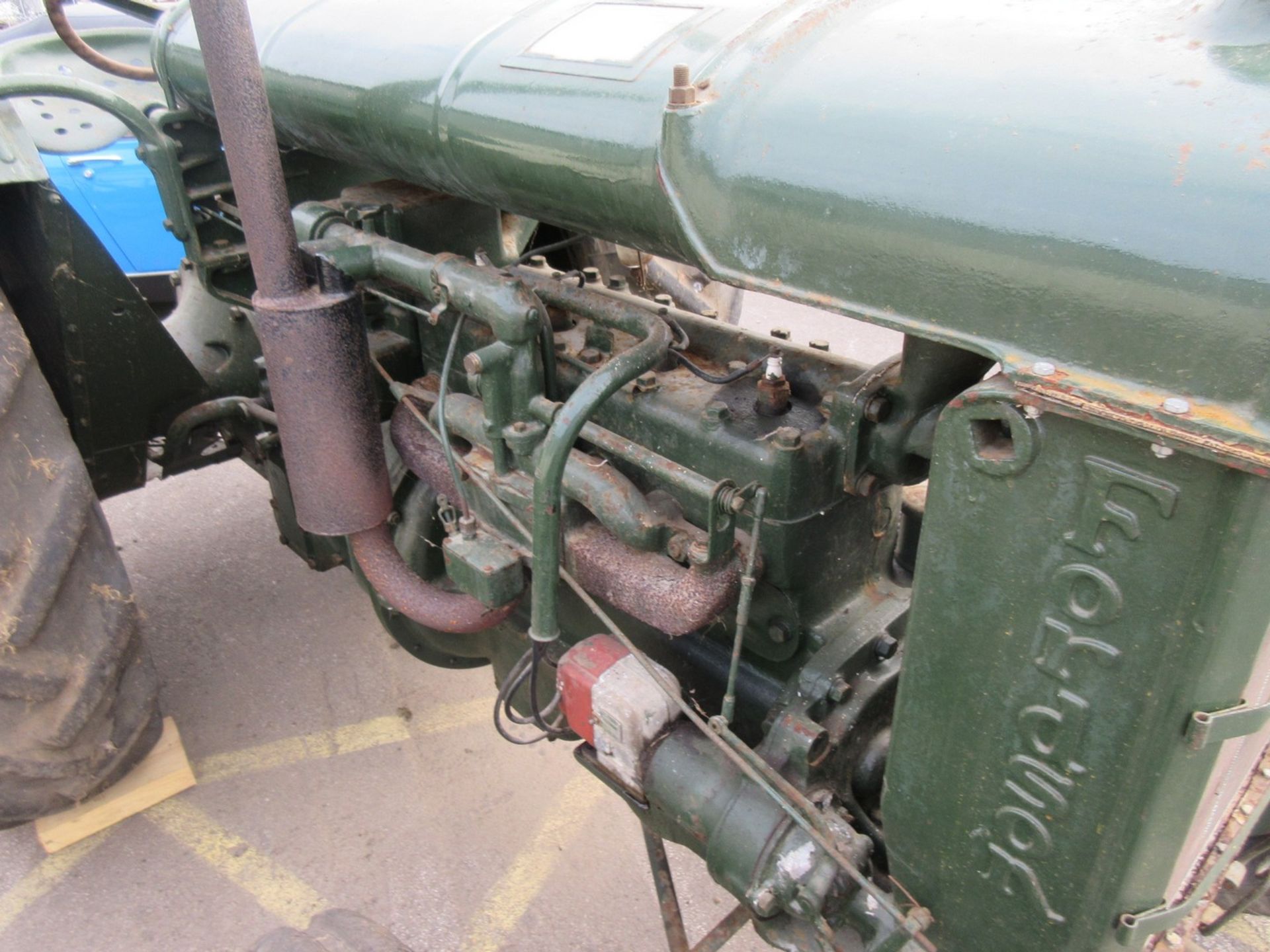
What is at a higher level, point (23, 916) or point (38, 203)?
point (38, 203)

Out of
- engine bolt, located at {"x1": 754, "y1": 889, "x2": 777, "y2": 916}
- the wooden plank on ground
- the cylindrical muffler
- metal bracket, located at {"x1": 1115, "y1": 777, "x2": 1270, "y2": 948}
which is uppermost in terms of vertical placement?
the cylindrical muffler

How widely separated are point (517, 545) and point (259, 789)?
114 cm

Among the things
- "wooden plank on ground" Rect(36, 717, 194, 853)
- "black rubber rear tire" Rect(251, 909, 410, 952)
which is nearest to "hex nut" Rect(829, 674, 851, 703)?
"black rubber rear tire" Rect(251, 909, 410, 952)

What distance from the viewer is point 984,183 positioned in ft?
2.31

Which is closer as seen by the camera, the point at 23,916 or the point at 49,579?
the point at 49,579

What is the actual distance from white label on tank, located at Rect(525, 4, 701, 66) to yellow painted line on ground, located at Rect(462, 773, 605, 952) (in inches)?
60.1

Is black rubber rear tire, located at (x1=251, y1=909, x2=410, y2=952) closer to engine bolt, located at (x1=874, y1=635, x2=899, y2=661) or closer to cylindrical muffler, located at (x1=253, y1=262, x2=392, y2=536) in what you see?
cylindrical muffler, located at (x1=253, y1=262, x2=392, y2=536)

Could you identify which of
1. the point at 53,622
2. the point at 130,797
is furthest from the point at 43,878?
the point at 53,622

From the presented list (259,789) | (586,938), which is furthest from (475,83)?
(259,789)

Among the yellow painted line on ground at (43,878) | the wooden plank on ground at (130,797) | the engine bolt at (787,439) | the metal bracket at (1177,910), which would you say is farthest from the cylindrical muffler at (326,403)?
the metal bracket at (1177,910)

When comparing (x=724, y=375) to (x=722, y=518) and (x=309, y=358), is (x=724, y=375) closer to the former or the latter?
(x=722, y=518)

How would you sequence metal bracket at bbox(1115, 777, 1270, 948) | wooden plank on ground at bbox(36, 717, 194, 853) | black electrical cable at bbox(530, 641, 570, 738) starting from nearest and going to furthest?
metal bracket at bbox(1115, 777, 1270, 948)
black electrical cable at bbox(530, 641, 570, 738)
wooden plank on ground at bbox(36, 717, 194, 853)

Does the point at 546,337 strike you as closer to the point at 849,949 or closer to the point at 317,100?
the point at 317,100

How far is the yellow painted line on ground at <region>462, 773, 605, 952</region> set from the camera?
1.80 meters
